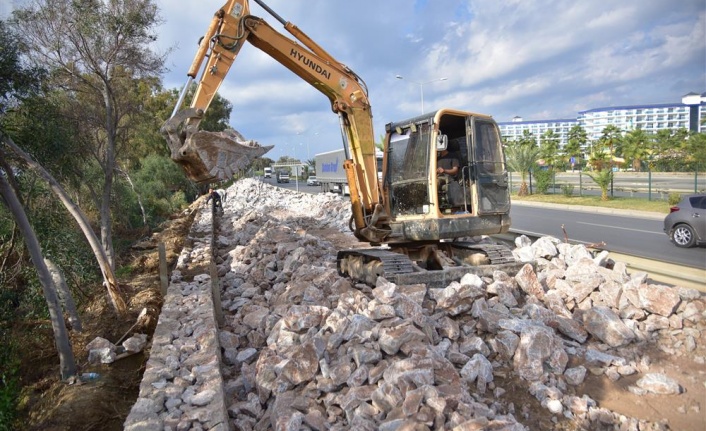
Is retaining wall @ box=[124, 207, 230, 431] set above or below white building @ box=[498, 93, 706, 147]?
below

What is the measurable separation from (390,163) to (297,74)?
7.29ft

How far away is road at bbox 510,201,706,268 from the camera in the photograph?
1020 cm

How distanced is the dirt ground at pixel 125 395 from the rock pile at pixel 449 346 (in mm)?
95

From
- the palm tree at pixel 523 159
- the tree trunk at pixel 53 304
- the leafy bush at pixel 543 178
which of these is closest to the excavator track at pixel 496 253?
the tree trunk at pixel 53 304

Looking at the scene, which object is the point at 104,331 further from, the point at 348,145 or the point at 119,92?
the point at 119,92

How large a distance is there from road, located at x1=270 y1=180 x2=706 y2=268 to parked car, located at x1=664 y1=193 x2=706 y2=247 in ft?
0.77

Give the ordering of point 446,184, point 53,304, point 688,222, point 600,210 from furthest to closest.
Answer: point 600,210 → point 688,222 → point 446,184 → point 53,304

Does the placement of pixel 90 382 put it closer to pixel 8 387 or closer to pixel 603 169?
pixel 8 387

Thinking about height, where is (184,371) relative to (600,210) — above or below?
above

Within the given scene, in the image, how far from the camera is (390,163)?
7848mm

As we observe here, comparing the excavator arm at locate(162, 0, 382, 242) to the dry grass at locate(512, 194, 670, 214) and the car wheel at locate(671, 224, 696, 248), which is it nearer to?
the car wheel at locate(671, 224, 696, 248)

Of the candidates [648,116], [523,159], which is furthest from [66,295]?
[648,116]

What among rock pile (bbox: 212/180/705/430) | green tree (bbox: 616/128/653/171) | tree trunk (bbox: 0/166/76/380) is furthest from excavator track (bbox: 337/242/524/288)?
green tree (bbox: 616/128/653/171)

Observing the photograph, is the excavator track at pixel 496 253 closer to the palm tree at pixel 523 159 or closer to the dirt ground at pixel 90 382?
the dirt ground at pixel 90 382
